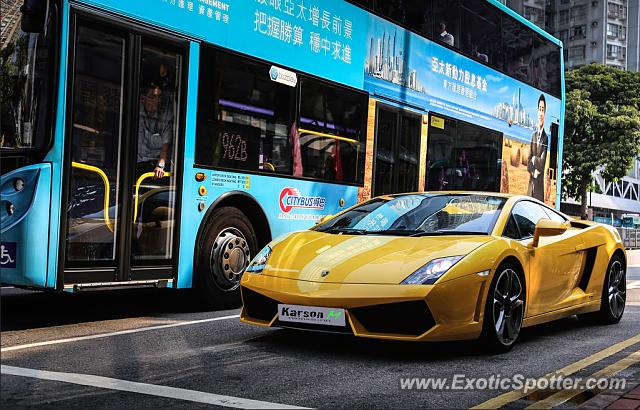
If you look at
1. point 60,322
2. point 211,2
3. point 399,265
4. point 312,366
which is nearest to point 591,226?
point 399,265

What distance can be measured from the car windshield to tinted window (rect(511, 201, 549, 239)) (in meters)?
0.15

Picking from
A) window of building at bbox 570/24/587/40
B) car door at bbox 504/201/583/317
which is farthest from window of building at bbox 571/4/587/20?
car door at bbox 504/201/583/317

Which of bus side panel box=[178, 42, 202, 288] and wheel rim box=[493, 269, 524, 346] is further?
bus side panel box=[178, 42, 202, 288]

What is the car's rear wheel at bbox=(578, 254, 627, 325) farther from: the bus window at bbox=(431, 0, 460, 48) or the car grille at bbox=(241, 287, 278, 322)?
the bus window at bbox=(431, 0, 460, 48)

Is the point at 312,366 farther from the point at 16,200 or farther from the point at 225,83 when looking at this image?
the point at 225,83

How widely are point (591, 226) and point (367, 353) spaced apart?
10.5 feet

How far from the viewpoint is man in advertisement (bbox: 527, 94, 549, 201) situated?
14.9 m

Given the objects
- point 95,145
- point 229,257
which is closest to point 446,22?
point 229,257

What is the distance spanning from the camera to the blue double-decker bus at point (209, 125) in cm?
637

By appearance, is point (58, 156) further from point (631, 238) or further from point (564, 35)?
point (564, 35)

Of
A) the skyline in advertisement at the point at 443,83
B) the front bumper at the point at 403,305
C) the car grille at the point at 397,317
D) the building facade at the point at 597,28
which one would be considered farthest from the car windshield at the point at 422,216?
the building facade at the point at 597,28

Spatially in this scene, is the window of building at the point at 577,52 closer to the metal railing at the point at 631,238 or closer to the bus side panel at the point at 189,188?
the metal railing at the point at 631,238

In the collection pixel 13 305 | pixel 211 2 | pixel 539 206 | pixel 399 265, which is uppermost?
pixel 211 2

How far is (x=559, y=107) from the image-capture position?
1625 centimetres
